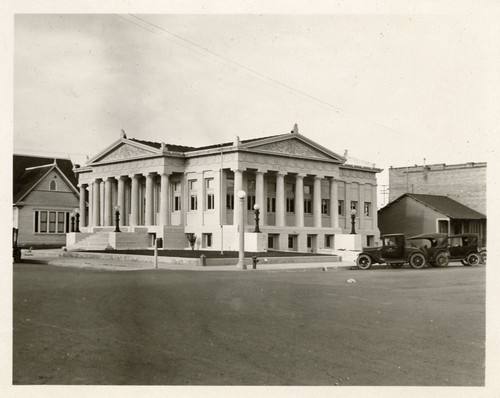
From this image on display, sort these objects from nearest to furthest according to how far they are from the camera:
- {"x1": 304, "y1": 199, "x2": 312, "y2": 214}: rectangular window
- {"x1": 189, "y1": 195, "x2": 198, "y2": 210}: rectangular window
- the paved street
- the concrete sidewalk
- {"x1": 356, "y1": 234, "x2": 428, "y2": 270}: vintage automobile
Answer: the paved street, the concrete sidewalk, {"x1": 356, "y1": 234, "x2": 428, "y2": 270}: vintage automobile, {"x1": 189, "y1": 195, "x2": 198, "y2": 210}: rectangular window, {"x1": 304, "y1": 199, "x2": 312, "y2": 214}: rectangular window

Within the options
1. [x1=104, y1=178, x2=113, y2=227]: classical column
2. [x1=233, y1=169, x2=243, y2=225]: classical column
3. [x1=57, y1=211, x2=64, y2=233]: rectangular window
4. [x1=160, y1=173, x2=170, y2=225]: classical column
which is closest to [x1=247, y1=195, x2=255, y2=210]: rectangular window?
[x1=233, y1=169, x2=243, y2=225]: classical column

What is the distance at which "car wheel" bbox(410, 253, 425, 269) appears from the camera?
101 feet

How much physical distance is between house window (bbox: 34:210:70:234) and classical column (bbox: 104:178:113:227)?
343 cm

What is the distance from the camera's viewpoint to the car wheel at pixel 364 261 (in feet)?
102

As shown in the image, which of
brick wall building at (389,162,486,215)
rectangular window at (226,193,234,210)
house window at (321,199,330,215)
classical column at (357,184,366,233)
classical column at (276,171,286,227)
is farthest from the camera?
classical column at (357,184,366,233)

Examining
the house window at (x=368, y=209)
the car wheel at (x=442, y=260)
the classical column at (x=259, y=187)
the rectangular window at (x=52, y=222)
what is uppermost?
the classical column at (x=259, y=187)

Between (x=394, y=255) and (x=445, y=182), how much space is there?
29.5m

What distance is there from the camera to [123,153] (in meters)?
50.4

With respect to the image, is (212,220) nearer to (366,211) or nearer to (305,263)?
(305,263)

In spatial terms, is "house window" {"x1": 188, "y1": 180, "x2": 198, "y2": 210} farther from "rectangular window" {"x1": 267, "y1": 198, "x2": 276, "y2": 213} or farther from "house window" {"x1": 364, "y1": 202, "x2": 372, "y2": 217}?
"house window" {"x1": 364, "y1": 202, "x2": 372, "y2": 217}

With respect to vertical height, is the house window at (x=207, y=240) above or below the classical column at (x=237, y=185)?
below

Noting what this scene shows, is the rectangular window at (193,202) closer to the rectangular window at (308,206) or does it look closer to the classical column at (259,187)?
the classical column at (259,187)

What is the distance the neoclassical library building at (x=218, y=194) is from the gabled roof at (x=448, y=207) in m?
7.59

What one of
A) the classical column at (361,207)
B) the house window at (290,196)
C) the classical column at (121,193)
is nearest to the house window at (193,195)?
the classical column at (121,193)
